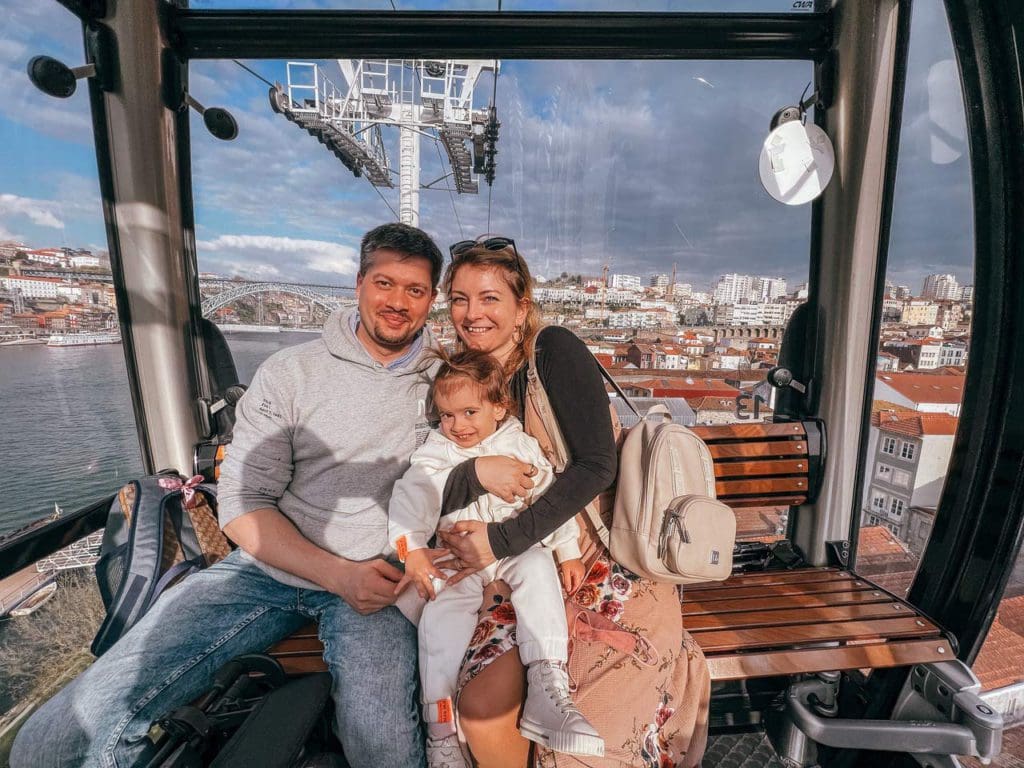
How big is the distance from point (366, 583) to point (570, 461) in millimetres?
845

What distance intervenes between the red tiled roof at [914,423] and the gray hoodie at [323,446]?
8.35ft

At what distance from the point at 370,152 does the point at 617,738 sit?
289 centimetres

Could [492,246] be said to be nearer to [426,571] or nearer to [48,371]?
[426,571]

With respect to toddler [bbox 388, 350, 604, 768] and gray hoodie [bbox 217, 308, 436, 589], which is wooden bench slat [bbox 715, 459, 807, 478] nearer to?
toddler [bbox 388, 350, 604, 768]

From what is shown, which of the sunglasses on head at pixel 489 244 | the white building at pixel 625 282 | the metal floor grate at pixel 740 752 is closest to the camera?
the sunglasses on head at pixel 489 244

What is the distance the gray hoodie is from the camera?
70.4 inches

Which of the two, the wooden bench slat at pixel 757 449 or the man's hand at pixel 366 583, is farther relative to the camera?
the wooden bench slat at pixel 757 449

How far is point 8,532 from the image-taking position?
2.01 meters

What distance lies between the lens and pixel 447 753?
1495 mm

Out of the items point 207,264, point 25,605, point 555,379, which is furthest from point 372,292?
point 25,605

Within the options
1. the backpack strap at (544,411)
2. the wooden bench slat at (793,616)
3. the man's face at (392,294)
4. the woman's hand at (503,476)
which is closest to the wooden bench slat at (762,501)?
the wooden bench slat at (793,616)

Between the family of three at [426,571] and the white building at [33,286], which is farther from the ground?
the white building at [33,286]

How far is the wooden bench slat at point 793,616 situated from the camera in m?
1.97

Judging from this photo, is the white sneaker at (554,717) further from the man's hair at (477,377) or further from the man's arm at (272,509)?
the man's hair at (477,377)
